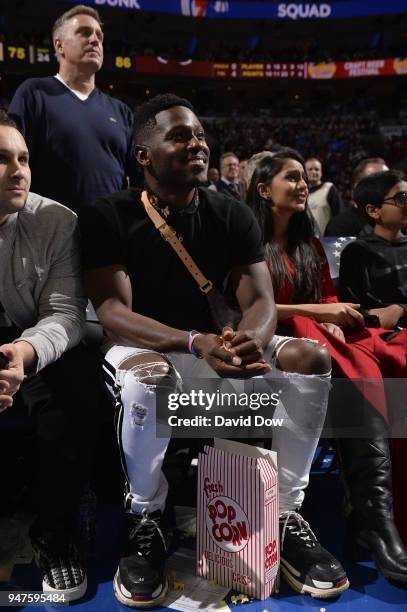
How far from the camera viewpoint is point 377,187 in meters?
2.76

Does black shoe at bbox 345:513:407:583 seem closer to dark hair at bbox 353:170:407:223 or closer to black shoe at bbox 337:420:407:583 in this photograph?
black shoe at bbox 337:420:407:583

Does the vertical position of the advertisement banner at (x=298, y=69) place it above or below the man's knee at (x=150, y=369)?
above

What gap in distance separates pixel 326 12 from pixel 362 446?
812 inches

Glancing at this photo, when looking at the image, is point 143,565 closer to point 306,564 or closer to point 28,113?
point 306,564

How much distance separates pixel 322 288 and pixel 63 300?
3.66 feet

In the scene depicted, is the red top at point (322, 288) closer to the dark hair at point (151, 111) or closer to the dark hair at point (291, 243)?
the dark hair at point (291, 243)

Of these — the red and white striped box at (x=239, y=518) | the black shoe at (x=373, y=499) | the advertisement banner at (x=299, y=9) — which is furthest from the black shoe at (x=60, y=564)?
the advertisement banner at (x=299, y=9)

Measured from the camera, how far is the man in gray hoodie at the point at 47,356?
5.71 ft

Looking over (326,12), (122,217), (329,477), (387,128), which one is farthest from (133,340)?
(387,128)

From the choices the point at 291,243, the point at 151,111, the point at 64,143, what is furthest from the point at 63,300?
the point at 291,243

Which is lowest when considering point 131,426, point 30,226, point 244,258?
point 131,426

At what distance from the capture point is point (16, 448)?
225 centimetres

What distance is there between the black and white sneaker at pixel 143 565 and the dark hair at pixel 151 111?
126cm

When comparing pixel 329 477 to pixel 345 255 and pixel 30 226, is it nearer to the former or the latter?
pixel 345 255
